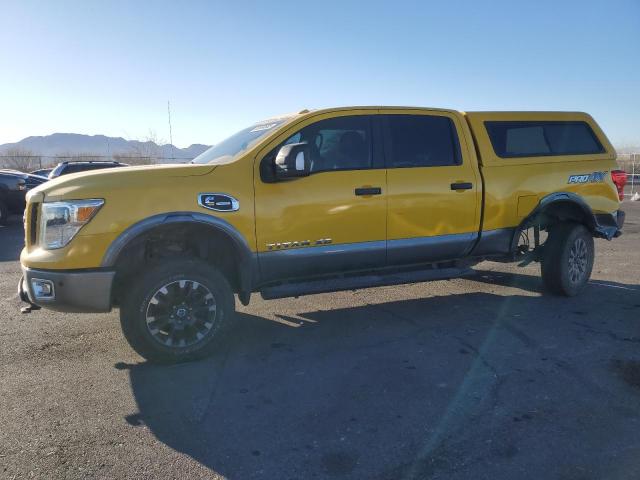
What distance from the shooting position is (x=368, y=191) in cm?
497

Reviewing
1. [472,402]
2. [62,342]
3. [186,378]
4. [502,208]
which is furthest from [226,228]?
[502,208]

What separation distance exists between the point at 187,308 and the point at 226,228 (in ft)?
2.45

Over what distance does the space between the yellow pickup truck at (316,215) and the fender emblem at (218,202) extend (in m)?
0.01

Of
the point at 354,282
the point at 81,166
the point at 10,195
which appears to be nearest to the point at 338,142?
the point at 354,282

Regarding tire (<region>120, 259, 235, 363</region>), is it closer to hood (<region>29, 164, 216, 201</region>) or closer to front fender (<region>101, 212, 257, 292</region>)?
front fender (<region>101, 212, 257, 292</region>)

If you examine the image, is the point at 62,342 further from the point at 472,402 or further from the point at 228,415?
the point at 472,402

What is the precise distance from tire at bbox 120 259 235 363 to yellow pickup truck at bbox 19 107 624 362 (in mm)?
11

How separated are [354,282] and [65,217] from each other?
2583 millimetres

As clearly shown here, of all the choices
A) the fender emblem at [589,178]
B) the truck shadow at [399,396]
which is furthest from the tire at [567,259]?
the truck shadow at [399,396]

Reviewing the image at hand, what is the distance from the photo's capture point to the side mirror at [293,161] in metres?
4.43

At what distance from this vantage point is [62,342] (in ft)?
16.1

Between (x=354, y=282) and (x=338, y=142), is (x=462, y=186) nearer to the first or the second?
(x=338, y=142)

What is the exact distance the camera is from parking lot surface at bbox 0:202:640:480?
9.65 feet

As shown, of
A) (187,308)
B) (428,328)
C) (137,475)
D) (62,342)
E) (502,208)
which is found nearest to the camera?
(137,475)
